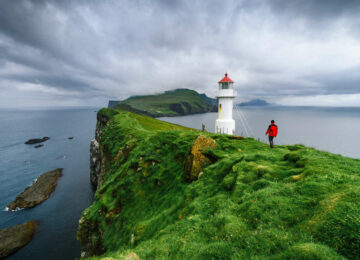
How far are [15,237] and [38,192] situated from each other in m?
18.2

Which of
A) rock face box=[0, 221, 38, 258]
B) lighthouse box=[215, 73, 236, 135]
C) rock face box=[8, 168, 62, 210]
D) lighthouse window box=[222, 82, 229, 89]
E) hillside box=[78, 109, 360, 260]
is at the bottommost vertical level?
rock face box=[0, 221, 38, 258]

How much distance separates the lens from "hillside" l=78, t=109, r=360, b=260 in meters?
5.75

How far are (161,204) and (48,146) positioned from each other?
379ft

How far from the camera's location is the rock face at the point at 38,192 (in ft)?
139

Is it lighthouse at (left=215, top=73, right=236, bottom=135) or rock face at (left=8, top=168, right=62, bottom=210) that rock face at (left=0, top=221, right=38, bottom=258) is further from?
lighthouse at (left=215, top=73, right=236, bottom=135)

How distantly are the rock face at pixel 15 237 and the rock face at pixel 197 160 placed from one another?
38016 millimetres

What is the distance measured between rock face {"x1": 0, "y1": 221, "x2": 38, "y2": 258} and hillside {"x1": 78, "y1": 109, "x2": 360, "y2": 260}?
23721 mm

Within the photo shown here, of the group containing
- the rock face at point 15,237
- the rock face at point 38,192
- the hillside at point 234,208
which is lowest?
the rock face at point 15,237

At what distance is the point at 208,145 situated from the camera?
52.0 ft

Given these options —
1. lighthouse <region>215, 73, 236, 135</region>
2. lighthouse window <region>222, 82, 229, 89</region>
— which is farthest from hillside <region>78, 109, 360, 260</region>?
lighthouse window <region>222, 82, 229, 89</region>

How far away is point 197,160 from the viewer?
1462 cm

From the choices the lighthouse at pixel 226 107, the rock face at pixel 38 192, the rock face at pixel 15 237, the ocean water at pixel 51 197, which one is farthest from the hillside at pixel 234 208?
the rock face at pixel 38 192

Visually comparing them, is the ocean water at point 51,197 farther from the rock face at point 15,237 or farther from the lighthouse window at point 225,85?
the lighthouse window at point 225,85

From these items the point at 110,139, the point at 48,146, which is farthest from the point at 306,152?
the point at 48,146
